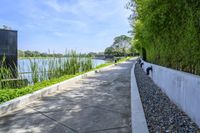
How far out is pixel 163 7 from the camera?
4930 mm

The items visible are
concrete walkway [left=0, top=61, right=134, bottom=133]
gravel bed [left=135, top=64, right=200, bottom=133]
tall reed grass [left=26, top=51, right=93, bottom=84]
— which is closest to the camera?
gravel bed [left=135, top=64, right=200, bottom=133]

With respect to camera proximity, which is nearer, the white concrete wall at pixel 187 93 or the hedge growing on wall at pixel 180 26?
the white concrete wall at pixel 187 93

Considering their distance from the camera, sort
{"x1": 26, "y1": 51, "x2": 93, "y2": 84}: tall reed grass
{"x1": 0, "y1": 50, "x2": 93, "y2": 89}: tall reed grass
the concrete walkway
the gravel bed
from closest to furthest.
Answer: the gravel bed < the concrete walkway < {"x1": 0, "y1": 50, "x2": 93, "y2": 89}: tall reed grass < {"x1": 26, "y1": 51, "x2": 93, "y2": 84}: tall reed grass

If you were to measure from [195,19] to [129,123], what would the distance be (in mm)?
2051

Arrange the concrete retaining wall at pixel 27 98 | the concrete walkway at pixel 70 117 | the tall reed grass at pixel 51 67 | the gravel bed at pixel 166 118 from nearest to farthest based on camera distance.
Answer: the gravel bed at pixel 166 118 < the concrete walkway at pixel 70 117 < the concrete retaining wall at pixel 27 98 < the tall reed grass at pixel 51 67

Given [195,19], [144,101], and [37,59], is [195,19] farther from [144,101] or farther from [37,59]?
[37,59]

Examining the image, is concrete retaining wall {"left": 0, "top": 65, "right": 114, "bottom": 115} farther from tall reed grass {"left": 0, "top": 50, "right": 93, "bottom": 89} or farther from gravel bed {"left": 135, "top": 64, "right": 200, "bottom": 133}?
gravel bed {"left": 135, "top": 64, "right": 200, "bottom": 133}

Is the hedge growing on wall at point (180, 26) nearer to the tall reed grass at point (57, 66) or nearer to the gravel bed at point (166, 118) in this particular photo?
the gravel bed at point (166, 118)

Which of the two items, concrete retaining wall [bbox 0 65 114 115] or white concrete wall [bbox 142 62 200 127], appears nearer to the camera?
white concrete wall [bbox 142 62 200 127]

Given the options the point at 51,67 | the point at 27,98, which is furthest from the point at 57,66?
the point at 27,98

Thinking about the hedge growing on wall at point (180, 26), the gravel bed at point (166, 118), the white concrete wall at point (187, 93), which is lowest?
the gravel bed at point (166, 118)

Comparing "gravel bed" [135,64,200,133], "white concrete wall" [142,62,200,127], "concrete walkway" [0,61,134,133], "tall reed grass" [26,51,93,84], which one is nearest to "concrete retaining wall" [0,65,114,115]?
"concrete walkway" [0,61,134,133]

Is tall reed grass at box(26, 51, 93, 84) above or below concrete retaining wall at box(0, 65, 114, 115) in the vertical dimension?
above

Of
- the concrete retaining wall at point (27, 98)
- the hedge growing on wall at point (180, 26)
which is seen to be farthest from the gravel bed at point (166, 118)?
the concrete retaining wall at point (27, 98)
